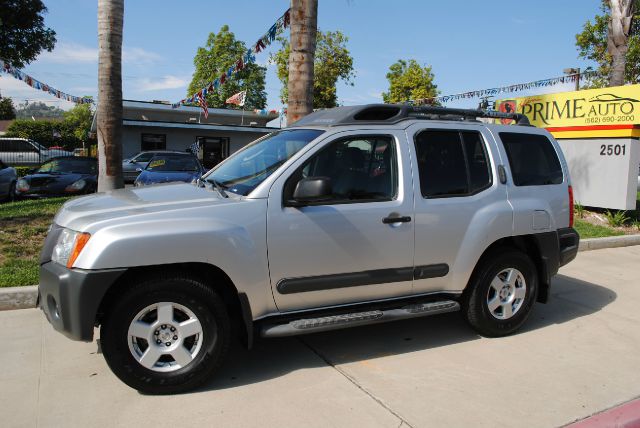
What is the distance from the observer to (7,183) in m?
12.9

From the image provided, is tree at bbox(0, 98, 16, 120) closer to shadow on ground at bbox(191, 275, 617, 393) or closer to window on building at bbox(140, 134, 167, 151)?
window on building at bbox(140, 134, 167, 151)

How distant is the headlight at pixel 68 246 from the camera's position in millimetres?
3312

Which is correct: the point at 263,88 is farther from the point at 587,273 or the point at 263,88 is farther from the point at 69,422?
the point at 69,422

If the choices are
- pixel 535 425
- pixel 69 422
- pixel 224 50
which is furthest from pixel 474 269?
pixel 224 50

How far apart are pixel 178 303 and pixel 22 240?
4464mm

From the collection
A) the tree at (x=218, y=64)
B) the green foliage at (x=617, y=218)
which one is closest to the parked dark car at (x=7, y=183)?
the green foliage at (x=617, y=218)

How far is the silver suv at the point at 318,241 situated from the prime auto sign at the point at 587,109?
588 centimetres

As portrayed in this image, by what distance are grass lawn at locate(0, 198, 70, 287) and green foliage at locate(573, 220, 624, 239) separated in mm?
8899

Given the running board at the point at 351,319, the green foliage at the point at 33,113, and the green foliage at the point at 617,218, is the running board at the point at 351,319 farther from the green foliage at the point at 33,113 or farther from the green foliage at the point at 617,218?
the green foliage at the point at 33,113

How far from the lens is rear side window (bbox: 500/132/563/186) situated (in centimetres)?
488

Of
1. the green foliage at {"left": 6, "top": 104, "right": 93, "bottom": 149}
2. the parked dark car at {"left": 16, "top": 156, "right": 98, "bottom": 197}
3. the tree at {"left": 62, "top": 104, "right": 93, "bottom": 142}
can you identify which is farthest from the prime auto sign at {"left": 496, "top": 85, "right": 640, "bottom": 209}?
the tree at {"left": 62, "top": 104, "right": 93, "bottom": 142}

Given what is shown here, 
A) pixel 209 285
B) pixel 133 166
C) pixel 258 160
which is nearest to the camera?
pixel 209 285

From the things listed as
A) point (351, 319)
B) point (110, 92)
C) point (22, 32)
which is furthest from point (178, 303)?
point (22, 32)

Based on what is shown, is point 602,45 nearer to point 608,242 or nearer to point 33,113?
point 608,242
